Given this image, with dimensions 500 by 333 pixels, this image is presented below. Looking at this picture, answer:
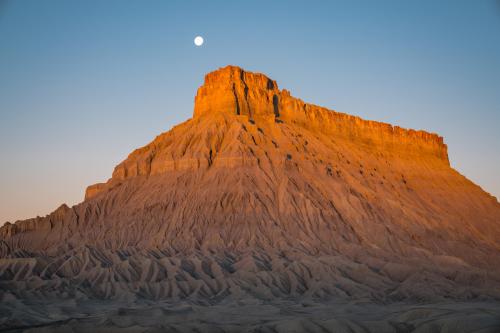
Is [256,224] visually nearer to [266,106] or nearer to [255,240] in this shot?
[255,240]

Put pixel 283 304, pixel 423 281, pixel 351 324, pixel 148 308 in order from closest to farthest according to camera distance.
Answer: pixel 351 324 → pixel 148 308 → pixel 283 304 → pixel 423 281

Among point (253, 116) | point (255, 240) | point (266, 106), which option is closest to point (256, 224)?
point (255, 240)

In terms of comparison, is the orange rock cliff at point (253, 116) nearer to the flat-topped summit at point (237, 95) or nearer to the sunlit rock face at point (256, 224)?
the flat-topped summit at point (237, 95)

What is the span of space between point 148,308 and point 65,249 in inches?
1119

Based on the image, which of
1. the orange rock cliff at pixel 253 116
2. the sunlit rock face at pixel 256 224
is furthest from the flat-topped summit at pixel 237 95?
the sunlit rock face at pixel 256 224

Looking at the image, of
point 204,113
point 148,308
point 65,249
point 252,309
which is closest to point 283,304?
point 252,309

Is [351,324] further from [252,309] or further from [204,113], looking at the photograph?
[204,113]

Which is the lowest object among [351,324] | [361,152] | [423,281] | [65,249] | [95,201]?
[351,324]

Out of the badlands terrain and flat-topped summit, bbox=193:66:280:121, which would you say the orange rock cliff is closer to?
flat-topped summit, bbox=193:66:280:121

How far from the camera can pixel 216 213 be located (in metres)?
80.3

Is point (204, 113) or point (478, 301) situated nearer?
point (478, 301)

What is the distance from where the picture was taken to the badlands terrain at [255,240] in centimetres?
5572

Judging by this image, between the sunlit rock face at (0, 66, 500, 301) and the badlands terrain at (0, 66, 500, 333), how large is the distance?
234mm

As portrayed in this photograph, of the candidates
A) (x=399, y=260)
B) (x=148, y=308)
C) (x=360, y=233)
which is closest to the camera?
(x=148, y=308)
